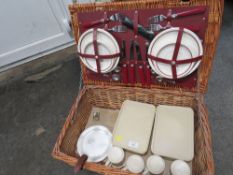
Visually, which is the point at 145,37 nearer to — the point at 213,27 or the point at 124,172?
the point at 213,27

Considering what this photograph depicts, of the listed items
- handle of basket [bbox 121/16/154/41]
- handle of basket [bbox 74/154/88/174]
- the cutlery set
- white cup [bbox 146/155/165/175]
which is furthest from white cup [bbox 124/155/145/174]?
handle of basket [bbox 121/16/154/41]

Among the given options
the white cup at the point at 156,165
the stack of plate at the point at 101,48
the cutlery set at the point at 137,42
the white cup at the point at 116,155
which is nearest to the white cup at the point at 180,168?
the white cup at the point at 156,165

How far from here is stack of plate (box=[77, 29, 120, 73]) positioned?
0.69m

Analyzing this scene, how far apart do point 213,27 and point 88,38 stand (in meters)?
0.42

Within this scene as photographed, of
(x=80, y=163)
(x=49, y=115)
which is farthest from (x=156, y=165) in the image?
(x=49, y=115)

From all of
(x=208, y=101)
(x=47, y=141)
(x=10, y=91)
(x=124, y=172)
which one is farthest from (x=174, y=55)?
(x=10, y=91)

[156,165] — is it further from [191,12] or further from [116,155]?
[191,12]

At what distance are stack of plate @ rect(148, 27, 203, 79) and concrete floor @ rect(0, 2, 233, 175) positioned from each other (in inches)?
24.2

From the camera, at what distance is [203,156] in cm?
62

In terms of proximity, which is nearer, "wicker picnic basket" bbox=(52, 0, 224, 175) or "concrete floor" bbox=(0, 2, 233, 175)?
"wicker picnic basket" bbox=(52, 0, 224, 175)

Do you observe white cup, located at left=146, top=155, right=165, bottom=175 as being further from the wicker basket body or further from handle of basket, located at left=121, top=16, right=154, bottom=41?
handle of basket, located at left=121, top=16, right=154, bottom=41

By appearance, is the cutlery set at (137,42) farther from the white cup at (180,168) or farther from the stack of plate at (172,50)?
the white cup at (180,168)

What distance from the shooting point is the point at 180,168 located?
0.63 meters

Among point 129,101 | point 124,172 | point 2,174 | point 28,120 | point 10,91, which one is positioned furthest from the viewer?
point 10,91
